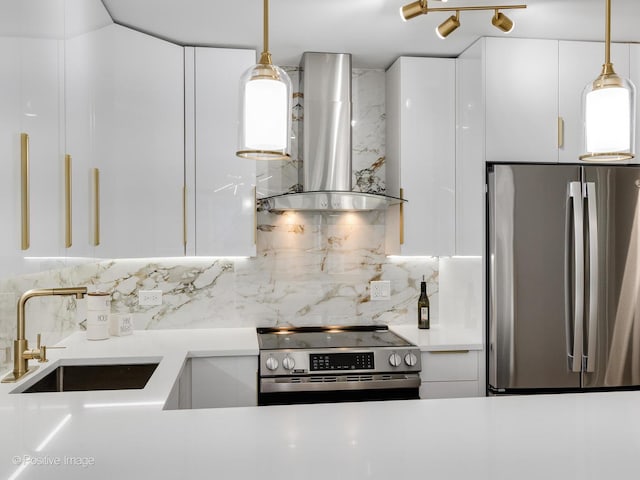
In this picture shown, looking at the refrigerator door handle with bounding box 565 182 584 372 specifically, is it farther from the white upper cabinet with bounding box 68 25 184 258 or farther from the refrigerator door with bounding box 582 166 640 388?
the white upper cabinet with bounding box 68 25 184 258

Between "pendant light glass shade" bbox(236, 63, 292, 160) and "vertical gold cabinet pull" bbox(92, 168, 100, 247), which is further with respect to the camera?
"vertical gold cabinet pull" bbox(92, 168, 100, 247)

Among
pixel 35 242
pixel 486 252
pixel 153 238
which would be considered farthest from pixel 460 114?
pixel 35 242


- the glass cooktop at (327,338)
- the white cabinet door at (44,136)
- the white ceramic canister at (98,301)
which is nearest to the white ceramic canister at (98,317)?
the white ceramic canister at (98,301)

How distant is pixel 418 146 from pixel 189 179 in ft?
4.27

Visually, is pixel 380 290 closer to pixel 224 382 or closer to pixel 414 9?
pixel 224 382

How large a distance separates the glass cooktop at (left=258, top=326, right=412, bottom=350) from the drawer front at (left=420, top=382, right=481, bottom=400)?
0.24m

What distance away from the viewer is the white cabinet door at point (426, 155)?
317 centimetres

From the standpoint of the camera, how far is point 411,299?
3.54m

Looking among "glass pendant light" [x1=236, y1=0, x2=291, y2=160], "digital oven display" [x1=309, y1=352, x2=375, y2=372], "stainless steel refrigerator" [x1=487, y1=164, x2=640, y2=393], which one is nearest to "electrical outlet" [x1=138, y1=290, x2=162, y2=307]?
"digital oven display" [x1=309, y1=352, x2=375, y2=372]

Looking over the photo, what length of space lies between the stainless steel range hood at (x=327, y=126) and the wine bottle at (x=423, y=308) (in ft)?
2.06

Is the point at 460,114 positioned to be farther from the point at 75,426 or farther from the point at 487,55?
the point at 75,426

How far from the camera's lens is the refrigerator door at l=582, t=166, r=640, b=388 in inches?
109

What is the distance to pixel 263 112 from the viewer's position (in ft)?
4.15

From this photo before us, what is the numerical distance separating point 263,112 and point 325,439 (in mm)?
781
